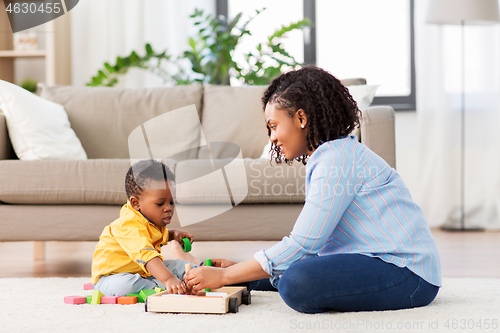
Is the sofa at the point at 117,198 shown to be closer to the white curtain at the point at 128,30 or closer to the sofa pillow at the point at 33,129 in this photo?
the sofa pillow at the point at 33,129

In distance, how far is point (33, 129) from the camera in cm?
200

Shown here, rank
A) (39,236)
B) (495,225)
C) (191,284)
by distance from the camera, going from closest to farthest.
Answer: (191,284)
(39,236)
(495,225)

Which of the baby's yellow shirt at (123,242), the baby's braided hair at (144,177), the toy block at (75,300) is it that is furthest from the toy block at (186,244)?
the toy block at (75,300)

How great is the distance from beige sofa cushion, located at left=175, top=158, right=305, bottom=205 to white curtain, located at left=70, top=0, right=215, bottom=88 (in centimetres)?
177

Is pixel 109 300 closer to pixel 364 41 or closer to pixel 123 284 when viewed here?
pixel 123 284

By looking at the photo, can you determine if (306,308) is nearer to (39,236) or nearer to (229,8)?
(39,236)

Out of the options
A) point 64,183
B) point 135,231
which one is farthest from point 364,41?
point 135,231

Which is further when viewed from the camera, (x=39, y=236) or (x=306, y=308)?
(x=39, y=236)

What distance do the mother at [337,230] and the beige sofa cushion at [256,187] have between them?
0.60 metres

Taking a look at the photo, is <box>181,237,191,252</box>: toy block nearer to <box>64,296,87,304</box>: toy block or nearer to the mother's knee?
<box>64,296,87,304</box>: toy block

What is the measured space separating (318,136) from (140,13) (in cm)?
256

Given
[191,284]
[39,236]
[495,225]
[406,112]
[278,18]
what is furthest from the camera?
[278,18]

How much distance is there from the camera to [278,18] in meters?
3.45

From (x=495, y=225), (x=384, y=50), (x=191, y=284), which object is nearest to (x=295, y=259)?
(x=191, y=284)
